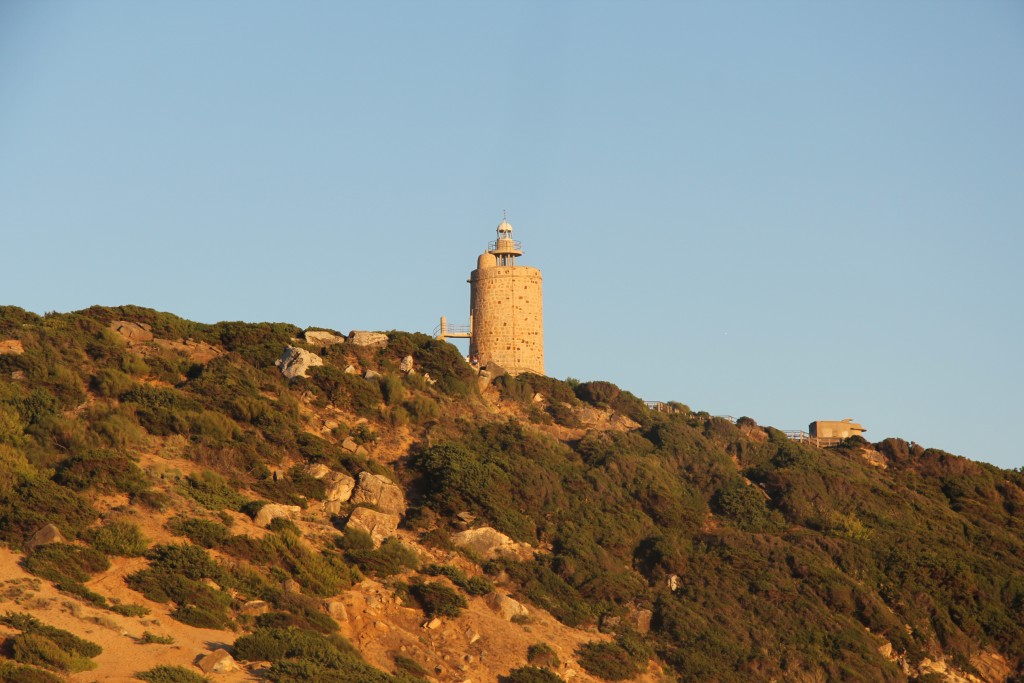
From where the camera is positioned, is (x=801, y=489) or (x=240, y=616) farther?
(x=801, y=489)

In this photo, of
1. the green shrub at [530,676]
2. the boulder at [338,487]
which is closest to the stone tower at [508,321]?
the boulder at [338,487]

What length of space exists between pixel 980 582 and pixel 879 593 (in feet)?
14.4

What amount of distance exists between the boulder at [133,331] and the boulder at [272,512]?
1606cm

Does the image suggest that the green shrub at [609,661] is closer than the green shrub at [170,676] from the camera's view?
No

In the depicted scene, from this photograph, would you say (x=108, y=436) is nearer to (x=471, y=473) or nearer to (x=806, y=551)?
(x=471, y=473)

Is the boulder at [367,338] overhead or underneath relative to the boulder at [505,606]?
overhead

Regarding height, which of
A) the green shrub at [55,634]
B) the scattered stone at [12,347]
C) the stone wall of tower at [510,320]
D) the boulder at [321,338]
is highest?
the stone wall of tower at [510,320]

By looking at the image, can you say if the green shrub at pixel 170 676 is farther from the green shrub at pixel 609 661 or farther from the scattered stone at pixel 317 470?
the scattered stone at pixel 317 470

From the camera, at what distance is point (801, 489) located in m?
52.9

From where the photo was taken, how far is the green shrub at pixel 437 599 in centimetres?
3872

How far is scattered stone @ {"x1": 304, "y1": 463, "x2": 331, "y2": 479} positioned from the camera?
44344mm

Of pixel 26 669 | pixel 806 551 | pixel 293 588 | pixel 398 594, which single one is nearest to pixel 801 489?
pixel 806 551

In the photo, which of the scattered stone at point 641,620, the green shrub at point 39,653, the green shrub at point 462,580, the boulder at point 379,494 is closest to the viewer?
the green shrub at point 39,653

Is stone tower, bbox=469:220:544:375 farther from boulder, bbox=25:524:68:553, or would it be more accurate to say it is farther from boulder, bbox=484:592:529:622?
boulder, bbox=25:524:68:553
